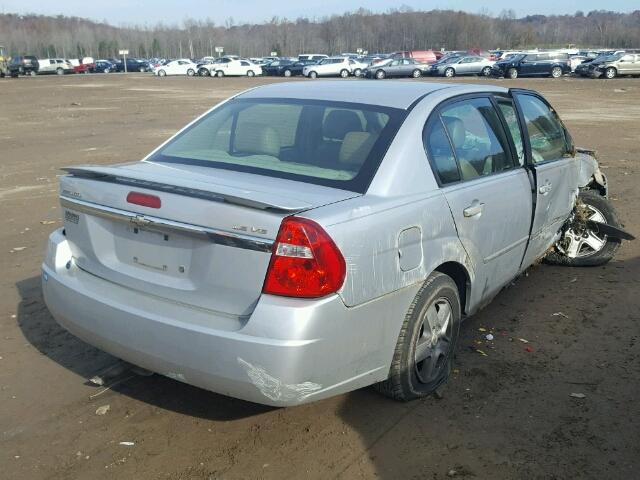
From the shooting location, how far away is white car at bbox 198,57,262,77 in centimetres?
6316

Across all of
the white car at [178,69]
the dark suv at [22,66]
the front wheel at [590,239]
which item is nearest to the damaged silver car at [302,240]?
the front wheel at [590,239]

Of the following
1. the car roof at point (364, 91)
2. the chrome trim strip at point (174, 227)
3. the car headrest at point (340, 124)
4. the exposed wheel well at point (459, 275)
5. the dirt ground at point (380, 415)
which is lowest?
the dirt ground at point (380, 415)

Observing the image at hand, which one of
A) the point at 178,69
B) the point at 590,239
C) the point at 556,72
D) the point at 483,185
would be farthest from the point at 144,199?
the point at 178,69

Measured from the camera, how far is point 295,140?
3994mm

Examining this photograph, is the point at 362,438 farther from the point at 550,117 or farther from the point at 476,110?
the point at 550,117

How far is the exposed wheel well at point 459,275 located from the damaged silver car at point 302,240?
1 cm

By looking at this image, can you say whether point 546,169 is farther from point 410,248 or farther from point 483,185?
point 410,248

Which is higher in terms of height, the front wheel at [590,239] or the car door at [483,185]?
the car door at [483,185]

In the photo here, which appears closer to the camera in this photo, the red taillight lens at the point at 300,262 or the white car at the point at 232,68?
the red taillight lens at the point at 300,262

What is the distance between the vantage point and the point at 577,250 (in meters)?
6.30

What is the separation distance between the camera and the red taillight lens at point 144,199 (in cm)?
322

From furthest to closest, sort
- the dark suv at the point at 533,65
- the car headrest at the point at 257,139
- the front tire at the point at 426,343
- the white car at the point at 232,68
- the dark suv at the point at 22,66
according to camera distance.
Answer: the dark suv at the point at 22,66 < the white car at the point at 232,68 < the dark suv at the point at 533,65 < the car headrest at the point at 257,139 < the front tire at the point at 426,343

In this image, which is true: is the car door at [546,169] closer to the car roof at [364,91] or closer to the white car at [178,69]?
the car roof at [364,91]

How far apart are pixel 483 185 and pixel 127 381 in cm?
245
